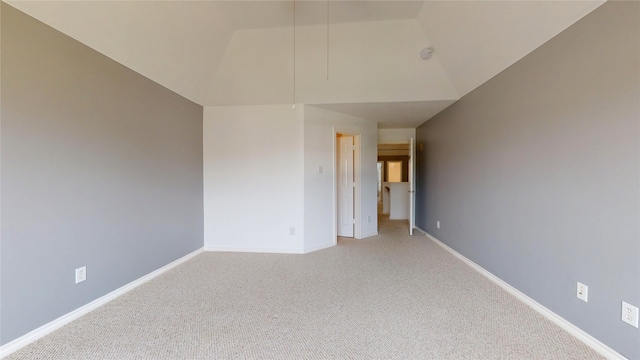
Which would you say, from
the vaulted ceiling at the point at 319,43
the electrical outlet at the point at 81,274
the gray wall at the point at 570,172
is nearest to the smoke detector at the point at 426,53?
the vaulted ceiling at the point at 319,43

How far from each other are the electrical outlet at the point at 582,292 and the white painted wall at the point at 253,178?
2893 mm

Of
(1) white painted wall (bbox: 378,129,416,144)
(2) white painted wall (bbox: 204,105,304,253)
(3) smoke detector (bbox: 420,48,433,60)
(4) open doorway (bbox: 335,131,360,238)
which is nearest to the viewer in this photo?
(3) smoke detector (bbox: 420,48,433,60)

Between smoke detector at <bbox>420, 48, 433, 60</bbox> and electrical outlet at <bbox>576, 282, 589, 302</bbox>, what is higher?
smoke detector at <bbox>420, 48, 433, 60</bbox>

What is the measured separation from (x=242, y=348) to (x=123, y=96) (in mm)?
2611

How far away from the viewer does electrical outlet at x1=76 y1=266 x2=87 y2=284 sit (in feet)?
6.58

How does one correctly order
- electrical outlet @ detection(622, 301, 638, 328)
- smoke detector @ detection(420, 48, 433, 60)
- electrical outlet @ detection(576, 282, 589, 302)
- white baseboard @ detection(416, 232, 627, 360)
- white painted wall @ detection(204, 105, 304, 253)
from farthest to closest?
1. white painted wall @ detection(204, 105, 304, 253)
2. smoke detector @ detection(420, 48, 433, 60)
3. electrical outlet @ detection(576, 282, 589, 302)
4. white baseboard @ detection(416, 232, 627, 360)
5. electrical outlet @ detection(622, 301, 638, 328)

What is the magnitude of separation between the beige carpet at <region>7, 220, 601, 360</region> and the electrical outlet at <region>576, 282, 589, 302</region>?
1.00 feet

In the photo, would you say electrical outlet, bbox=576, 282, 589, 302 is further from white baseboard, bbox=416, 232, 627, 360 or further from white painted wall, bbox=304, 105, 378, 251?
white painted wall, bbox=304, 105, 378, 251

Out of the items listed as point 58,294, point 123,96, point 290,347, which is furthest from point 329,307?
point 123,96

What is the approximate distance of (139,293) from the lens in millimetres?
2393

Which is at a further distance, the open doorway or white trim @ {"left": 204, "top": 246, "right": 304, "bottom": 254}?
the open doorway

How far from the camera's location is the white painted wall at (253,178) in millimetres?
3631

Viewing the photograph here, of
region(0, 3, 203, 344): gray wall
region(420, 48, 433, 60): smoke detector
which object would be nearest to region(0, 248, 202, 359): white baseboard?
region(0, 3, 203, 344): gray wall

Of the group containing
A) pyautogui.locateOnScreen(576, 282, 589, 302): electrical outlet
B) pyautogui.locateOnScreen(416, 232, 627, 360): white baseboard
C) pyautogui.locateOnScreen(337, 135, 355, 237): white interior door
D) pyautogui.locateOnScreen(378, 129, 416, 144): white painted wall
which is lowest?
pyautogui.locateOnScreen(416, 232, 627, 360): white baseboard
